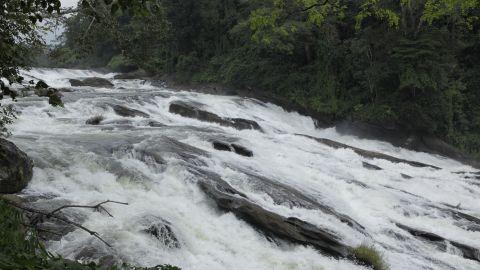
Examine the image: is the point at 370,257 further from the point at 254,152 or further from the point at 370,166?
the point at 370,166

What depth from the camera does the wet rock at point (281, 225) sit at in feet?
26.9

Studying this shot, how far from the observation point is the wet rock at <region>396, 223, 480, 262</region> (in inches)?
363

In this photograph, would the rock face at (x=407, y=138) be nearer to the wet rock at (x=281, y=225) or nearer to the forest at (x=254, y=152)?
the forest at (x=254, y=152)

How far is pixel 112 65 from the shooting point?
42062 mm

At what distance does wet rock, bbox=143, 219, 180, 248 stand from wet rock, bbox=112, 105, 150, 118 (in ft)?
32.2

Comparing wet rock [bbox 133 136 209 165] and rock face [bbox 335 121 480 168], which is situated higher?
wet rock [bbox 133 136 209 165]

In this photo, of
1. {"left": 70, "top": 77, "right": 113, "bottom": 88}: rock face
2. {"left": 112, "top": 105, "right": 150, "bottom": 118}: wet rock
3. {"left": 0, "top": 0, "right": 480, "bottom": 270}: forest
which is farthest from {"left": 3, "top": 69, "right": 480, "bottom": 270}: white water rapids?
{"left": 70, "top": 77, "right": 113, "bottom": 88}: rock face

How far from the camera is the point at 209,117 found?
18.7 metres

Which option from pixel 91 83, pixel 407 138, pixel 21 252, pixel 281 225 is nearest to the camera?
pixel 21 252

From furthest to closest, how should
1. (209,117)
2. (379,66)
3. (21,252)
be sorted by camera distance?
(379,66) < (209,117) < (21,252)

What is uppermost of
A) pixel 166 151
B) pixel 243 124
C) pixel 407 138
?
pixel 166 151

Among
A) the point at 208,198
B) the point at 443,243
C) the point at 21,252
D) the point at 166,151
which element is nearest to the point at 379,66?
the point at 443,243

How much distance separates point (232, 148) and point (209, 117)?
594 centimetres

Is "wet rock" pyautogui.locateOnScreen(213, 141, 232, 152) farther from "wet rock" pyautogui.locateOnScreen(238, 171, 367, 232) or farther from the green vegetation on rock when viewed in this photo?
the green vegetation on rock
